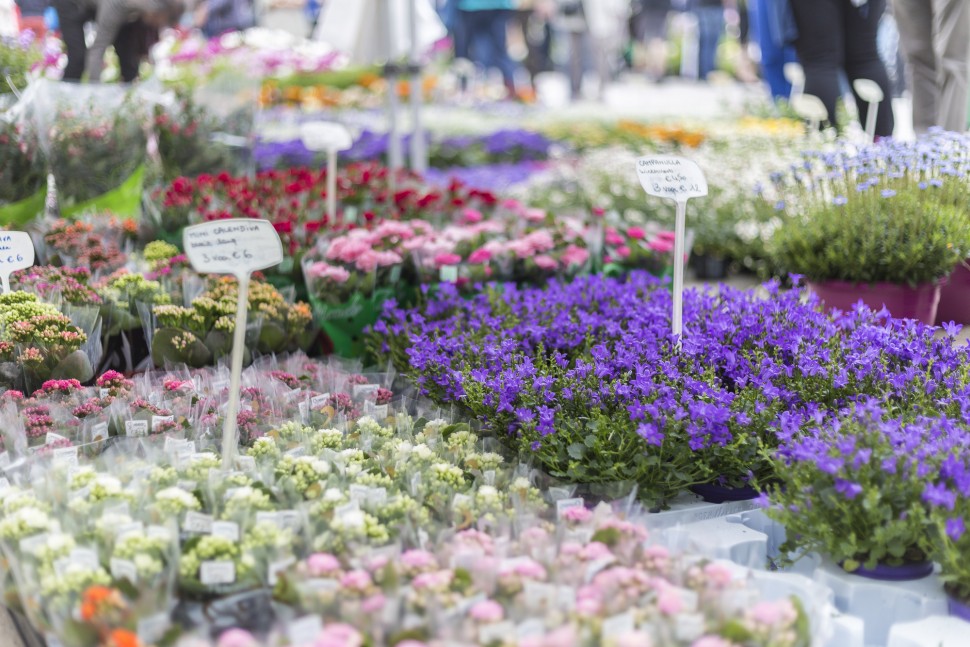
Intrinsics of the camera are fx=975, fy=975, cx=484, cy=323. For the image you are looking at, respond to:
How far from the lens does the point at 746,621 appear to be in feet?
4.58

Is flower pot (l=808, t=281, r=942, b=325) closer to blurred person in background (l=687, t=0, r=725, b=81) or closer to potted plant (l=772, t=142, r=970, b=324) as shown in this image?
potted plant (l=772, t=142, r=970, b=324)

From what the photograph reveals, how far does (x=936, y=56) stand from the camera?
405cm

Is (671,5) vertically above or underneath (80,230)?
above

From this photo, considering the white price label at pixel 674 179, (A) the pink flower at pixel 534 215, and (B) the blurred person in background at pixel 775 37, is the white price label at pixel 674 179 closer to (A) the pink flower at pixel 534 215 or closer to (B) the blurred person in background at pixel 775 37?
(A) the pink flower at pixel 534 215

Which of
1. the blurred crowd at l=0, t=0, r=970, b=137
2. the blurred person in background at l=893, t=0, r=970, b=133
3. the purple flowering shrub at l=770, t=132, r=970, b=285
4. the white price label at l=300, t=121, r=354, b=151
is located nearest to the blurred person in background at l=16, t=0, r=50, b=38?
the blurred crowd at l=0, t=0, r=970, b=137

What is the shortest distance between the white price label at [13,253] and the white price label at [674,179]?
5.04ft

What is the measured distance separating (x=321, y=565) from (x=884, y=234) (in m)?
2.14

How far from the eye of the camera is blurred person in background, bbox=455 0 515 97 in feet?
37.5

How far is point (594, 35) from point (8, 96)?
29.7 feet

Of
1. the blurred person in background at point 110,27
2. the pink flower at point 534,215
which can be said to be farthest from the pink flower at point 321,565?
the blurred person in background at point 110,27

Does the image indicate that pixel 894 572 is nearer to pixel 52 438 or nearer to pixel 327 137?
pixel 52 438

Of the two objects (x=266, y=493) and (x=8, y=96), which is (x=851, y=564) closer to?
(x=266, y=493)

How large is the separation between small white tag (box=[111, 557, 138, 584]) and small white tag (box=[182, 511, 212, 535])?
134 mm

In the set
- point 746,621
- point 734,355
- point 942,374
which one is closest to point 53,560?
point 746,621
